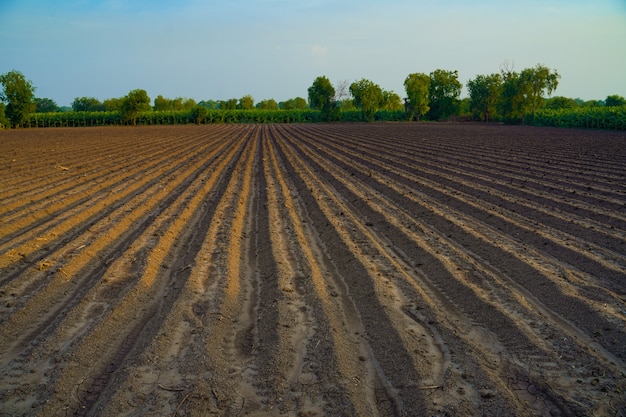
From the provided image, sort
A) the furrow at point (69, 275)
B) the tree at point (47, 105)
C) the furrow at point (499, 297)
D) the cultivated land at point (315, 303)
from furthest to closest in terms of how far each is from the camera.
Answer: the tree at point (47, 105), the furrow at point (69, 275), the furrow at point (499, 297), the cultivated land at point (315, 303)

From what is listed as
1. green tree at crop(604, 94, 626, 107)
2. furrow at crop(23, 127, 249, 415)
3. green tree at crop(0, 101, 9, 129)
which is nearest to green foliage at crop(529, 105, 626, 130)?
green tree at crop(604, 94, 626, 107)

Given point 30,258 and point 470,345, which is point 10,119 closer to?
point 30,258

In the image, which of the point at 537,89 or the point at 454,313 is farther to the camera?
the point at 537,89

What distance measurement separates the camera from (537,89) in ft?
205

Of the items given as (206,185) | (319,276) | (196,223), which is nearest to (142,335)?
(319,276)

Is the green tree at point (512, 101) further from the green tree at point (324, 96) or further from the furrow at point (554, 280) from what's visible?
the furrow at point (554, 280)

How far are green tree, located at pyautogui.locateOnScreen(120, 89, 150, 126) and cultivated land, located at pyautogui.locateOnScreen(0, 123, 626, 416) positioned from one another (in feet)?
208

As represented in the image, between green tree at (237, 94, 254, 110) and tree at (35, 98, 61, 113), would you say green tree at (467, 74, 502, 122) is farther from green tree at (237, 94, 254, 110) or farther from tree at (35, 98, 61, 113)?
tree at (35, 98, 61, 113)

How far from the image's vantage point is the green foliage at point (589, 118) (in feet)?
139

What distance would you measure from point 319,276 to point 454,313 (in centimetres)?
180

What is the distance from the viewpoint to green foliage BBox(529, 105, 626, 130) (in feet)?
139

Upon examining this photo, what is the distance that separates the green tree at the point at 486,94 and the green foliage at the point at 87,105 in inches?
3902

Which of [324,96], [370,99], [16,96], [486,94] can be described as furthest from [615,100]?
[16,96]

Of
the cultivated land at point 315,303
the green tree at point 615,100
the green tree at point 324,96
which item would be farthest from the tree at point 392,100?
the cultivated land at point 315,303
